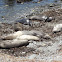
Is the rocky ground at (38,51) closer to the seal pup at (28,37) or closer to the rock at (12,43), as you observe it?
the rock at (12,43)

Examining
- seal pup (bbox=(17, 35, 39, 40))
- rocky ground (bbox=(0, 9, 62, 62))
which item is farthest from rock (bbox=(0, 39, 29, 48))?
seal pup (bbox=(17, 35, 39, 40))

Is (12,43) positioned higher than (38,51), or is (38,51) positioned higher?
(12,43)

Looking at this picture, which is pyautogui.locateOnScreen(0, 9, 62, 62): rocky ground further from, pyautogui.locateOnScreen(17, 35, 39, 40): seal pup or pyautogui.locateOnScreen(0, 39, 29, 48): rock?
pyautogui.locateOnScreen(17, 35, 39, 40): seal pup

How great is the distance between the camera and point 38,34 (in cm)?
826

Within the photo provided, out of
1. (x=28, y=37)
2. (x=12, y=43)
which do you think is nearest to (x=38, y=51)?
(x=12, y=43)

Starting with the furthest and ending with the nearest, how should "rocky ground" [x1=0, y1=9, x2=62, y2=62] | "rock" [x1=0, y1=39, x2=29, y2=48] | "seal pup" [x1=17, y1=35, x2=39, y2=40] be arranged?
"seal pup" [x1=17, y1=35, x2=39, y2=40] < "rock" [x1=0, y1=39, x2=29, y2=48] < "rocky ground" [x1=0, y1=9, x2=62, y2=62]

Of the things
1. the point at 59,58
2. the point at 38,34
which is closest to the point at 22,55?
the point at 59,58


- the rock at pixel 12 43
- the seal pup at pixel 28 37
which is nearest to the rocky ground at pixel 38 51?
the rock at pixel 12 43

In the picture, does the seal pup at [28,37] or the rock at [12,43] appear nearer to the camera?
the rock at [12,43]

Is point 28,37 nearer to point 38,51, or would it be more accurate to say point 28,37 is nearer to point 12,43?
point 12,43

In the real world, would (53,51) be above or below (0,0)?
above

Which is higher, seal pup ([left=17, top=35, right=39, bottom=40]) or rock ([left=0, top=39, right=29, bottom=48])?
rock ([left=0, top=39, right=29, bottom=48])

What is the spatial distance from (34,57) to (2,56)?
3.81 feet

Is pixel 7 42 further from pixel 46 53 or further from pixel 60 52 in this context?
pixel 60 52
